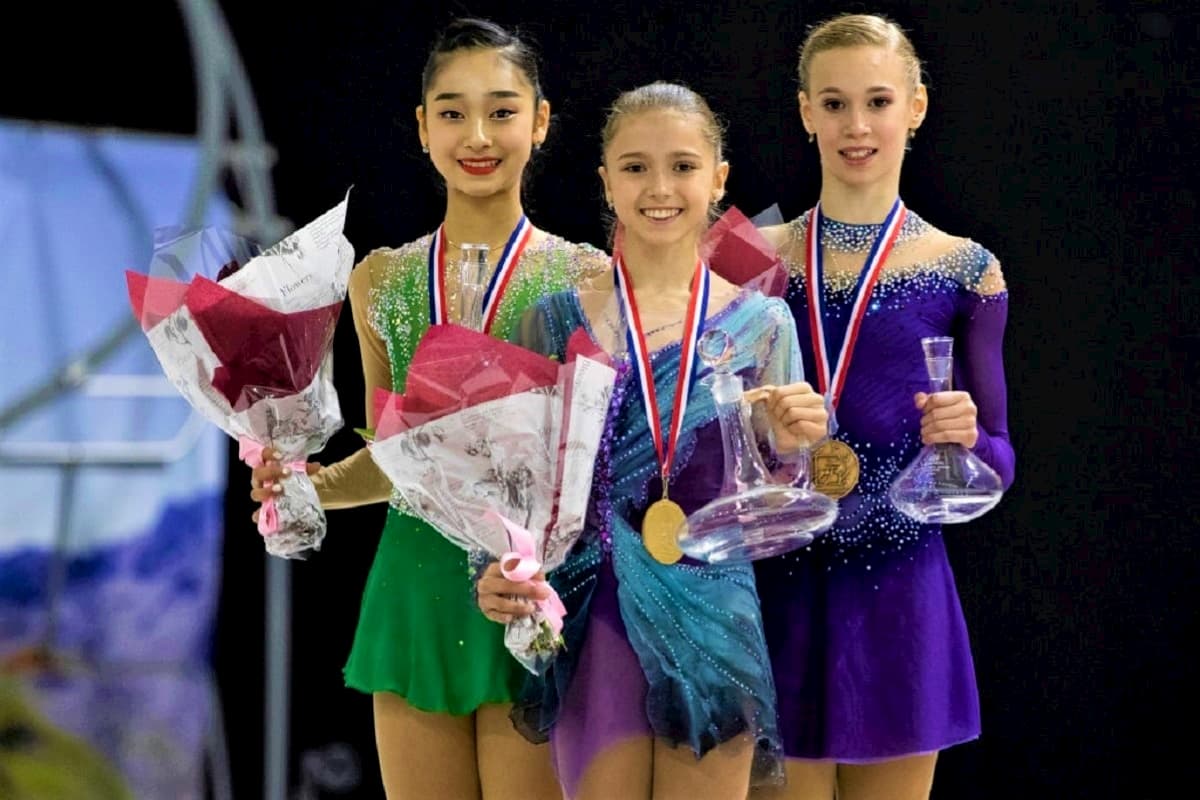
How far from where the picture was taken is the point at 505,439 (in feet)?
6.84

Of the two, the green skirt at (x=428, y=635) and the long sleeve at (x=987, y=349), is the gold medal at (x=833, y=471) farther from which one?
the green skirt at (x=428, y=635)

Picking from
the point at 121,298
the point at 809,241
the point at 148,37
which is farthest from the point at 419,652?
the point at 148,37

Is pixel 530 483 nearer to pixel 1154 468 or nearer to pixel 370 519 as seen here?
pixel 370 519

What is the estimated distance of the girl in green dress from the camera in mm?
2410

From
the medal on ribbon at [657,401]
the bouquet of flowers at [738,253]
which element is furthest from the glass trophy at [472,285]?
the bouquet of flowers at [738,253]

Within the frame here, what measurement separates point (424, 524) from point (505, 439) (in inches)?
16.2

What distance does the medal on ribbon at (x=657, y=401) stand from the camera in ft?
7.24

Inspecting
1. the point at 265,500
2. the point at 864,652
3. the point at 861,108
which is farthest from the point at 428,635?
the point at 861,108

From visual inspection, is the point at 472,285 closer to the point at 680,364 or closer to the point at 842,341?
the point at 680,364

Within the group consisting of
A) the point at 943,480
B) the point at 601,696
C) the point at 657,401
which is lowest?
the point at 601,696

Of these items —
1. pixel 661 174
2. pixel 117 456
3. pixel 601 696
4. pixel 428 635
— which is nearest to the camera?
pixel 601 696

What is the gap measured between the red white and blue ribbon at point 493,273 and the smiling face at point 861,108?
0.49 metres

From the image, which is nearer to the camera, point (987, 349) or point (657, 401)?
point (657, 401)

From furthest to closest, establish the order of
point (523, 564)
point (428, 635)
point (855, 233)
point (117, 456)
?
point (117, 456) → point (855, 233) → point (428, 635) → point (523, 564)
